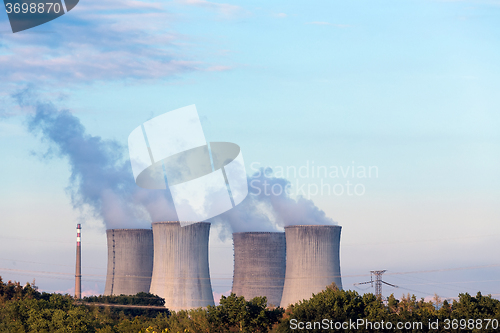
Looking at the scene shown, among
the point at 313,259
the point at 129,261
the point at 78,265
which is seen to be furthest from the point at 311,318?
the point at 78,265

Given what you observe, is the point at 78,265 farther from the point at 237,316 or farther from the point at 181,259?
the point at 237,316

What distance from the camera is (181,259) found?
36406 millimetres

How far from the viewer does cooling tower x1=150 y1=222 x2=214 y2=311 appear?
120ft

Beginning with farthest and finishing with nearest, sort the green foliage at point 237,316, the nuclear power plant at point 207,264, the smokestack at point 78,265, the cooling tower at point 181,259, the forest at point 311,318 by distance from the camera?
the smokestack at point 78,265 → the cooling tower at point 181,259 → the nuclear power plant at point 207,264 → the green foliage at point 237,316 → the forest at point 311,318

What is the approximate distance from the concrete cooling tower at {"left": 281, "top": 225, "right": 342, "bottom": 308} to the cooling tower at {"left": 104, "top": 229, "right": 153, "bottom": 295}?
10.6 metres

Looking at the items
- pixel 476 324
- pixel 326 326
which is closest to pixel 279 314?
pixel 326 326

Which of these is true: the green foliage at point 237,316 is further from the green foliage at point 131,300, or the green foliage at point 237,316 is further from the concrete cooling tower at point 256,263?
the green foliage at point 131,300

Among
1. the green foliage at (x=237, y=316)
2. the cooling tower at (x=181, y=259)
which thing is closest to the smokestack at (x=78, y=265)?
the cooling tower at (x=181, y=259)

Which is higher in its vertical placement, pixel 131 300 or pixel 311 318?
pixel 131 300

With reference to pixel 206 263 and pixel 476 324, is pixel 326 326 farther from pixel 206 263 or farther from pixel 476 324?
pixel 206 263

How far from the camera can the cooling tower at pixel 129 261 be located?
135 ft

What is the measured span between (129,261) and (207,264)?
240 inches

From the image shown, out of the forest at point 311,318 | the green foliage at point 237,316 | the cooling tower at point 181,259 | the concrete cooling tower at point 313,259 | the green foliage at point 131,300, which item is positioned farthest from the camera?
the green foliage at point 131,300

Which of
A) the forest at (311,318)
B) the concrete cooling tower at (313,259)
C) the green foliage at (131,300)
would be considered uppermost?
the concrete cooling tower at (313,259)
